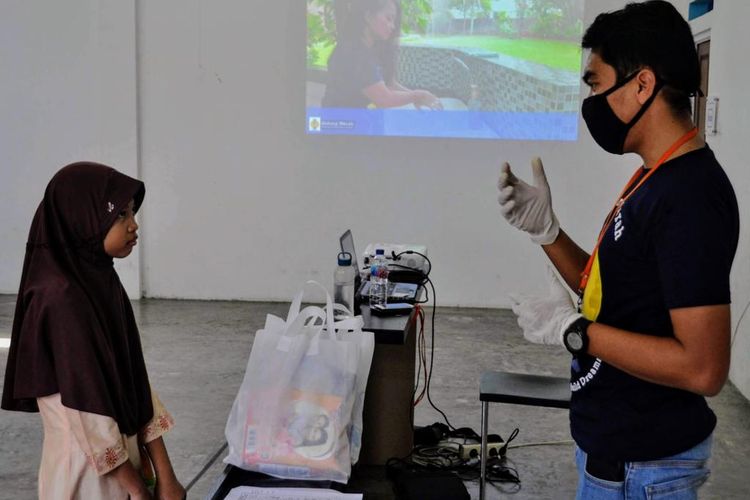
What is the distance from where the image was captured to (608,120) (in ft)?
4.83

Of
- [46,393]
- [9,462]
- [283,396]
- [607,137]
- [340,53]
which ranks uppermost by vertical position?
[340,53]

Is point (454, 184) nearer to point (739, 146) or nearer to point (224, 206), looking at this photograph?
point (224, 206)

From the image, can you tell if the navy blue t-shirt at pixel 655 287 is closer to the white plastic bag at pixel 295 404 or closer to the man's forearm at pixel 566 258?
the man's forearm at pixel 566 258

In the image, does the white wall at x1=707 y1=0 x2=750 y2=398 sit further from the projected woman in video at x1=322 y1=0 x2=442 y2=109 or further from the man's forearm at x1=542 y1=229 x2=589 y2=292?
the man's forearm at x1=542 y1=229 x2=589 y2=292

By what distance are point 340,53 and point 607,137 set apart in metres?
4.58

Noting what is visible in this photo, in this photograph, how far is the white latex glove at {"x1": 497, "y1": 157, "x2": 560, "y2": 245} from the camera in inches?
69.4

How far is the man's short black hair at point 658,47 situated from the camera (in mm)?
1360

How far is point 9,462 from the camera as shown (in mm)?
3238

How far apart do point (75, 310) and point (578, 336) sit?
96 centimetres

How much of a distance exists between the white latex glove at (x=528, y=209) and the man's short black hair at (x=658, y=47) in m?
0.39

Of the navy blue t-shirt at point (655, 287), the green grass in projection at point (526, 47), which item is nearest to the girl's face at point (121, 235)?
the navy blue t-shirt at point (655, 287)

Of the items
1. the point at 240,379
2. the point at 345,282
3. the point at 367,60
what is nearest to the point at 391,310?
the point at 345,282

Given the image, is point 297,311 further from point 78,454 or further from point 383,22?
point 383,22

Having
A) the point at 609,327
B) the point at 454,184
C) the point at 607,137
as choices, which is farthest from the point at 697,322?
the point at 454,184
